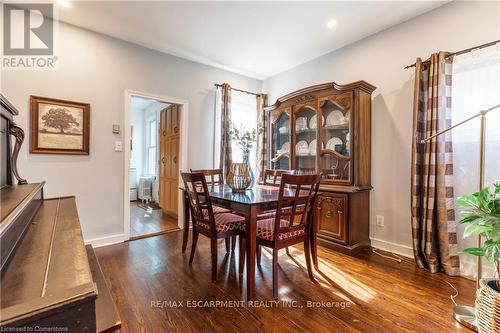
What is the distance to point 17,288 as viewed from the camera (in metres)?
0.58

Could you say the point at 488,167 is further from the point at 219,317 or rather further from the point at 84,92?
the point at 84,92

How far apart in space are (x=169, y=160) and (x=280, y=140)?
216cm

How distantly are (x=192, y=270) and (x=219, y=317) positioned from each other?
74cm

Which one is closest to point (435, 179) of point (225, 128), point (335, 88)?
point (335, 88)

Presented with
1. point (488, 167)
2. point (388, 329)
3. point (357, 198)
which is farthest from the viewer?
point (357, 198)

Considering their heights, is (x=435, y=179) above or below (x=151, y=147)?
below

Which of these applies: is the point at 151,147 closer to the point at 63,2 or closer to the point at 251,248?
the point at 63,2

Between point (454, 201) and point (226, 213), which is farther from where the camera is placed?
point (226, 213)

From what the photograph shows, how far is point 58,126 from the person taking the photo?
2645 mm

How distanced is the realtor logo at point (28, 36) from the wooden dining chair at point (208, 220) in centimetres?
208

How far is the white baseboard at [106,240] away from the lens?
112 inches

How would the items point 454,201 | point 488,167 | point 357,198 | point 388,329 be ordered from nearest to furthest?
point 388,329, point 488,167, point 454,201, point 357,198

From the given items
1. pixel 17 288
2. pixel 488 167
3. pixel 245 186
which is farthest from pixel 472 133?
pixel 17 288

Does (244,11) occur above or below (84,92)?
above
